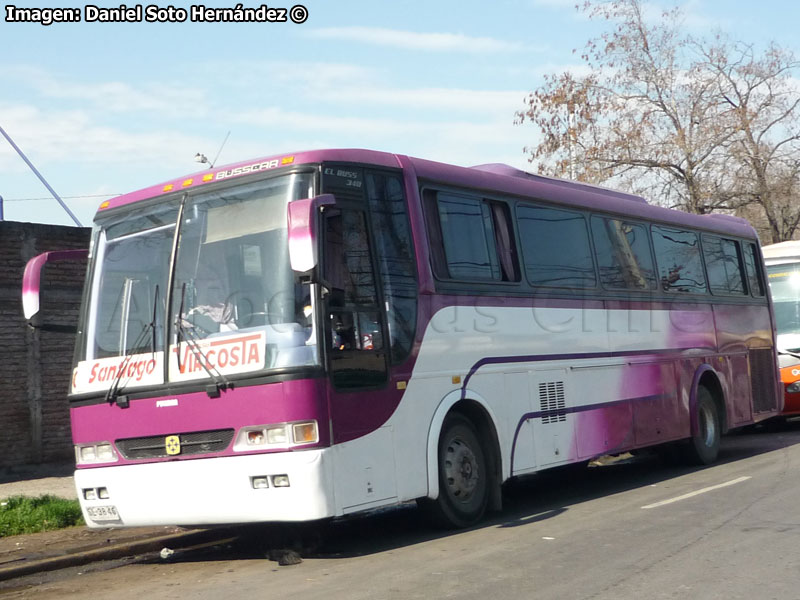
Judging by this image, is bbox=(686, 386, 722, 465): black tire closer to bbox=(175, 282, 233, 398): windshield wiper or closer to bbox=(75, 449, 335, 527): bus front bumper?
bbox=(75, 449, 335, 527): bus front bumper

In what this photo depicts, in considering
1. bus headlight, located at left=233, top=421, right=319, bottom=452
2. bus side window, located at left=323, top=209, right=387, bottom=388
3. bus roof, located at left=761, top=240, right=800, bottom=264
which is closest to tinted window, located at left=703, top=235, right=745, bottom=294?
bus roof, located at left=761, top=240, right=800, bottom=264

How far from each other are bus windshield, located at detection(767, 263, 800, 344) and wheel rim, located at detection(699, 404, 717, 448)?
6490 millimetres

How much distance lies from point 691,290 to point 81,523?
8.41 m

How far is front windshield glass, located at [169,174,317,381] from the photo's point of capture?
7.88 meters

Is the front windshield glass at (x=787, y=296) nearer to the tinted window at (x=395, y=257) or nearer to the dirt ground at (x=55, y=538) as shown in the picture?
the tinted window at (x=395, y=257)

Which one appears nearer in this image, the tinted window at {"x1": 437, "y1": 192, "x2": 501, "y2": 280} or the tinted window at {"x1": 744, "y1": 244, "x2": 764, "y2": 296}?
A: the tinted window at {"x1": 437, "y1": 192, "x2": 501, "y2": 280}

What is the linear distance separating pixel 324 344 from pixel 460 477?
2254 millimetres

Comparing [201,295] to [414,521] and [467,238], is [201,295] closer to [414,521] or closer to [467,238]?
[467,238]

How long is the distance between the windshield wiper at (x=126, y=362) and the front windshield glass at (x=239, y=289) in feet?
0.69

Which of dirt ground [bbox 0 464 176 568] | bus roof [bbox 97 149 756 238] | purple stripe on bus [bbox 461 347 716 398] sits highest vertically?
bus roof [bbox 97 149 756 238]

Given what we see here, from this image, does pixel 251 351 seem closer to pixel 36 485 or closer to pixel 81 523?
pixel 81 523

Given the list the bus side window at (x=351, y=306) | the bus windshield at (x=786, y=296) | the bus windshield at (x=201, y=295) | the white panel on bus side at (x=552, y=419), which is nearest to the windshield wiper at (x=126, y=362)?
the bus windshield at (x=201, y=295)

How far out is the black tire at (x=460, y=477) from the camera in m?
9.12

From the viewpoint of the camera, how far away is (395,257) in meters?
8.85
